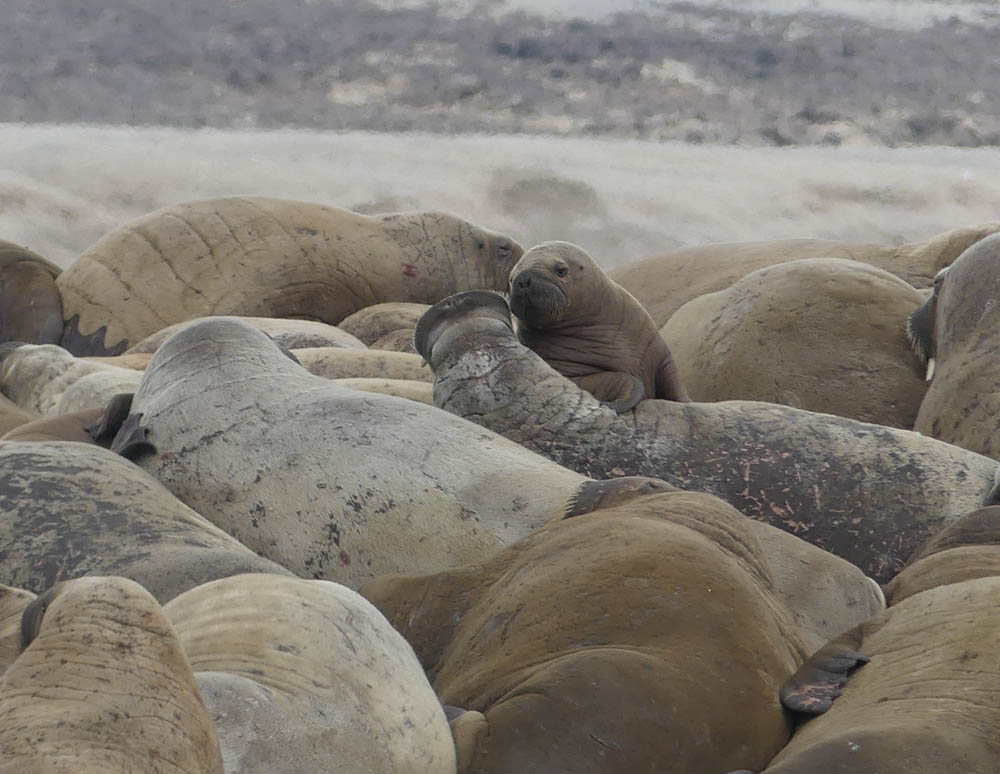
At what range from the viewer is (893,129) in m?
14.5

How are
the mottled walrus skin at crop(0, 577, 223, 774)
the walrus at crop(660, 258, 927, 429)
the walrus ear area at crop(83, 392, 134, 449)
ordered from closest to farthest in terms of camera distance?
the mottled walrus skin at crop(0, 577, 223, 774), the walrus ear area at crop(83, 392, 134, 449), the walrus at crop(660, 258, 927, 429)

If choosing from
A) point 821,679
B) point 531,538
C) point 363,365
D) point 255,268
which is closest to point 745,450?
point 531,538

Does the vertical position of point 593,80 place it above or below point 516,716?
below

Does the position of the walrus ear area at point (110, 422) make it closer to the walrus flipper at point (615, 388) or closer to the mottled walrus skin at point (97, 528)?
the mottled walrus skin at point (97, 528)

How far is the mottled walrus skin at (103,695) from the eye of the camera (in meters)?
1.63

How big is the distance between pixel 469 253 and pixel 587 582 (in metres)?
6.21

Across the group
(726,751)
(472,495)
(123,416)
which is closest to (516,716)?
(726,751)

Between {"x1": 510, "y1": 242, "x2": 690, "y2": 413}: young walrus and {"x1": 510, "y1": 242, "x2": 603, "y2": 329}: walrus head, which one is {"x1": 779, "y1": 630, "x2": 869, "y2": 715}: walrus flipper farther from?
{"x1": 510, "y1": 242, "x2": 603, "y2": 329}: walrus head

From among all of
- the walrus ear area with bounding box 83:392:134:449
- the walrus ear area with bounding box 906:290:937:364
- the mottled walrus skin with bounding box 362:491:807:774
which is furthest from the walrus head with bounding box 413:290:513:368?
the mottled walrus skin with bounding box 362:491:807:774

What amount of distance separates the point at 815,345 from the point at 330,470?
7.71 ft

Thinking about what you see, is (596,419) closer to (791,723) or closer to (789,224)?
(791,723)

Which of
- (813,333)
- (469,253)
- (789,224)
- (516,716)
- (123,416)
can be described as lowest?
(789,224)

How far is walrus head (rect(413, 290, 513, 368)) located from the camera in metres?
4.76

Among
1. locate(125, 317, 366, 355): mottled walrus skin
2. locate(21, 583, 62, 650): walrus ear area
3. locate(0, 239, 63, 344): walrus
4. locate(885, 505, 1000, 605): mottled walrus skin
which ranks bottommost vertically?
locate(0, 239, 63, 344): walrus
